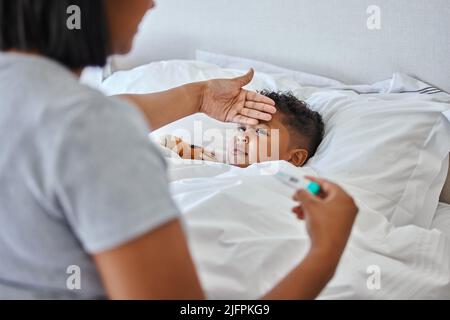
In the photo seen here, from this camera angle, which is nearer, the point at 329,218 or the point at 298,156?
the point at 329,218

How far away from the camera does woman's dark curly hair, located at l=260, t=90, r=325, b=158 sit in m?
1.23

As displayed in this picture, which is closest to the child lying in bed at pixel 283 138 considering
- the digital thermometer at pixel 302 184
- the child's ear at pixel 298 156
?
the child's ear at pixel 298 156

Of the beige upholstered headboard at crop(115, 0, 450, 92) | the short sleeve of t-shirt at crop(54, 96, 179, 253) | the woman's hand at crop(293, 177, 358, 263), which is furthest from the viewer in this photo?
the beige upholstered headboard at crop(115, 0, 450, 92)

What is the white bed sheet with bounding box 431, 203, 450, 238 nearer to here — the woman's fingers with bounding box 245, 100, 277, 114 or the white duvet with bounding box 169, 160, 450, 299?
the white duvet with bounding box 169, 160, 450, 299

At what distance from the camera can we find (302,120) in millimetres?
1231

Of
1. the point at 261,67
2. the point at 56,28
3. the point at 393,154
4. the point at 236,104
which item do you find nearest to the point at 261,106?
the point at 236,104

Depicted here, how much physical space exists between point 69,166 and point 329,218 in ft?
1.04

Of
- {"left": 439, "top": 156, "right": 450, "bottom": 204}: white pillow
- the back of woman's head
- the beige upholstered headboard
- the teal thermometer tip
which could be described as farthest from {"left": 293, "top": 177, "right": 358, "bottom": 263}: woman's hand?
the beige upholstered headboard

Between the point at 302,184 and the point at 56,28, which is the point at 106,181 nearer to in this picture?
the point at 56,28

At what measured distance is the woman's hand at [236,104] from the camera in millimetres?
1176

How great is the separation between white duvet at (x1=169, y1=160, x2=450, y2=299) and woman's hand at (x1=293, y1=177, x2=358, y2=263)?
0.17 m

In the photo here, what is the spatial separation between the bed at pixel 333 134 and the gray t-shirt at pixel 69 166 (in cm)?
25

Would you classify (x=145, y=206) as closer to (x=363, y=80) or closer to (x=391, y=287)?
(x=391, y=287)

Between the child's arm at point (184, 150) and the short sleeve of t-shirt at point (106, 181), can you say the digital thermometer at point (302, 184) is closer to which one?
the short sleeve of t-shirt at point (106, 181)
